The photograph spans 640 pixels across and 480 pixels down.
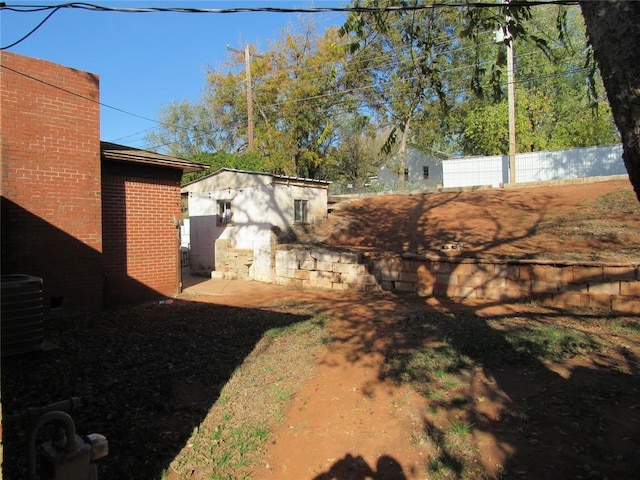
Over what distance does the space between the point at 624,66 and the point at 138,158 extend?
9.12m

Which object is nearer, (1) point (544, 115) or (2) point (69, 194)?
(2) point (69, 194)

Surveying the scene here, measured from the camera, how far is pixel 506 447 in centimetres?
344

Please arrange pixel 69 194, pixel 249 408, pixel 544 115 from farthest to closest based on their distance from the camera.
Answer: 1. pixel 544 115
2. pixel 69 194
3. pixel 249 408

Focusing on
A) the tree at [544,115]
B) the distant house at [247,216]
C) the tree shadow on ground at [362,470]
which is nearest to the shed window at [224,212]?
the distant house at [247,216]

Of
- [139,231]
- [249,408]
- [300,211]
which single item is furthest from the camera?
[300,211]

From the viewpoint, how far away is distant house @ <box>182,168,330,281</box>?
13938 mm

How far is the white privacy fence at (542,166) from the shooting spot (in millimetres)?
20516

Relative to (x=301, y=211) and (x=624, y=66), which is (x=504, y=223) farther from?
(x=624, y=66)

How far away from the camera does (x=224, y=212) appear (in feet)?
51.0

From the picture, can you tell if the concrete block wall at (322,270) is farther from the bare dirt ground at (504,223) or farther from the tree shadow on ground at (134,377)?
the tree shadow on ground at (134,377)

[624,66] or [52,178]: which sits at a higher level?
[52,178]

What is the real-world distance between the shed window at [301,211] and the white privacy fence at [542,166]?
10061 millimetres

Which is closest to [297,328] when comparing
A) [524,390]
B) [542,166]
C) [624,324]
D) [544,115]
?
[524,390]

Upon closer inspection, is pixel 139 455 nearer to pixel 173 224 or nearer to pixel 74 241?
pixel 74 241
